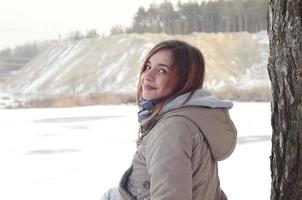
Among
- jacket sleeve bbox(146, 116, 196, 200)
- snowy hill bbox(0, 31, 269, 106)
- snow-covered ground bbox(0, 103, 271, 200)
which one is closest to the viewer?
jacket sleeve bbox(146, 116, 196, 200)

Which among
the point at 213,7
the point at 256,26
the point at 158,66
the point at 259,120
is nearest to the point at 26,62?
the point at 213,7

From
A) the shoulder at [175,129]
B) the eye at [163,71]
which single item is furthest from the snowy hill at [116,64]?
the shoulder at [175,129]

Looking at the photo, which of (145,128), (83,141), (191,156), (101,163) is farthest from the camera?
(83,141)

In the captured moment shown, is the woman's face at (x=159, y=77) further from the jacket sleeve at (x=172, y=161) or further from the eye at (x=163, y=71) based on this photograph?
the jacket sleeve at (x=172, y=161)

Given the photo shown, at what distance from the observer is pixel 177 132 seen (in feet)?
4.77

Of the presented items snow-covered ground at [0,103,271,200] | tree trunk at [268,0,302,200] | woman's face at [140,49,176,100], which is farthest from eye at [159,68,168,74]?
snow-covered ground at [0,103,271,200]

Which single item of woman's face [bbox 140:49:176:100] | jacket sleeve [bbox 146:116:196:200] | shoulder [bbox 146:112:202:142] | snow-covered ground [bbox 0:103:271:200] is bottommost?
snow-covered ground [bbox 0:103:271:200]

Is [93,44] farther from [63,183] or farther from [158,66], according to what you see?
[158,66]

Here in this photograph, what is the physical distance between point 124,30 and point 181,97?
57256 millimetres

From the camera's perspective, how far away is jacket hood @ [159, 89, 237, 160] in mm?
1517

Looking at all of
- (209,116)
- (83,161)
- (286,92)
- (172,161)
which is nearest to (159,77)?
(209,116)

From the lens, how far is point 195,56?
5.29 ft

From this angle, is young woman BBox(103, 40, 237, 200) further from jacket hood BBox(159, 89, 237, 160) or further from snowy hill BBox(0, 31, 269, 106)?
snowy hill BBox(0, 31, 269, 106)

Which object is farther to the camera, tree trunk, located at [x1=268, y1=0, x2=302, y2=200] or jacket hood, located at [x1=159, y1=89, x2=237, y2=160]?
tree trunk, located at [x1=268, y1=0, x2=302, y2=200]
